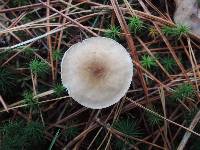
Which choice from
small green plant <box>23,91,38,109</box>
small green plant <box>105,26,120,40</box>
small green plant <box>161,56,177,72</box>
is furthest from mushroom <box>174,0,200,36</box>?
small green plant <box>23,91,38,109</box>

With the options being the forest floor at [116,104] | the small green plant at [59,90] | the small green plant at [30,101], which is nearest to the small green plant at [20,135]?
the forest floor at [116,104]

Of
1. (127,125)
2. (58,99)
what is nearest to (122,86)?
(127,125)

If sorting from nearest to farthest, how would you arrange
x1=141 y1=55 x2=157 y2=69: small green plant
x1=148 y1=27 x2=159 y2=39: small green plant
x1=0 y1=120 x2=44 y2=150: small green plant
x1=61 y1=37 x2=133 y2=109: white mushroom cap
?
x1=61 y1=37 x2=133 y2=109: white mushroom cap, x1=0 y1=120 x2=44 y2=150: small green plant, x1=141 y1=55 x2=157 y2=69: small green plant, x1=148 y1=27 x2=159 y2=39: small green plant

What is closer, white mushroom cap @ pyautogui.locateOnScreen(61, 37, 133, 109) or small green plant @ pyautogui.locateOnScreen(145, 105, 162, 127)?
white mushroom cap @ pyautogui.locateOnScreen(61, 37, 133, 109)

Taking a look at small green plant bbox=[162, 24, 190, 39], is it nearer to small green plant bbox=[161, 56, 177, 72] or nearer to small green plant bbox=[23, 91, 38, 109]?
small green plant bbox=[161, 56, 177, 72]

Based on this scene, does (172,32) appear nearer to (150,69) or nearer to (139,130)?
(150,69)
